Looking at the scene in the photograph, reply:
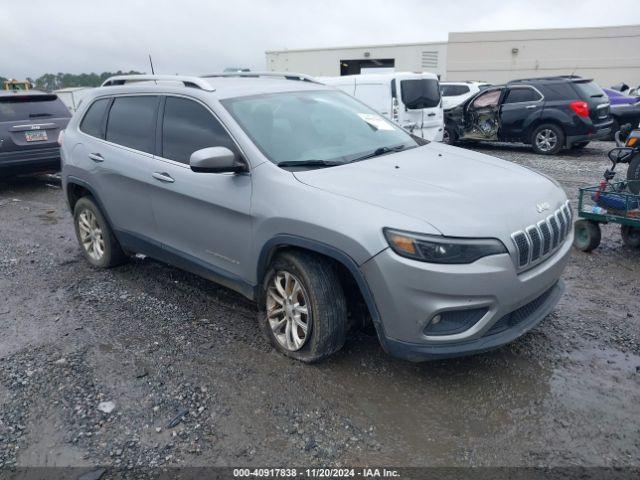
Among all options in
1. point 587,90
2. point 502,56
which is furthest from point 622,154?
point 502,56

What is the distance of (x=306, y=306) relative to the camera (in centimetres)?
324

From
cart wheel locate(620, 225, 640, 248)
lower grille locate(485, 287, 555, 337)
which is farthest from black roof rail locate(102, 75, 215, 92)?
cart wheel locate(620, 225, 640, 248)

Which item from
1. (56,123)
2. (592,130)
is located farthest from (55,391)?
(592,130)

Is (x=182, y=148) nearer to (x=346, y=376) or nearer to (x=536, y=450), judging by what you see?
(x=346, y=376)

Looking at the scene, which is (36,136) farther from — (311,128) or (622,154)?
(622,154)

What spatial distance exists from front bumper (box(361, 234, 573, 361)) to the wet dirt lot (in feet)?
1.32

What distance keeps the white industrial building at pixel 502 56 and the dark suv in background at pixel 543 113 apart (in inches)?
838

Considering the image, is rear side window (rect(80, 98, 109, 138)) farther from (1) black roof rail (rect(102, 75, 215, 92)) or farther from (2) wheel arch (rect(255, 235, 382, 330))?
(2) wheel arch (rect(255, 235, 382, 330))

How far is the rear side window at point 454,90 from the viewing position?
17188mm

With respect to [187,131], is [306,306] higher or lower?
lower

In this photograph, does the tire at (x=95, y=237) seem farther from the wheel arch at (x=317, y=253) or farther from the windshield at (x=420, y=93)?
the windshield at (x=420, y=93)

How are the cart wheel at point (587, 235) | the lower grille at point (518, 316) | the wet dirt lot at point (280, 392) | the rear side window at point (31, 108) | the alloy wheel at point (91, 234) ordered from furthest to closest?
the rear side window at point (31, 108), the cart wheel at point (587, 235), the alloy wheel at point (91, 234), the lower grille at point (518, 316), the wet dirt lot at point (280, 392)

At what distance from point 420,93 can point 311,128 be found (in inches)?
334

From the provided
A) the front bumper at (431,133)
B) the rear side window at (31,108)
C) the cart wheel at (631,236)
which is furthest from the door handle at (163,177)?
the front bumper at (431,133)
